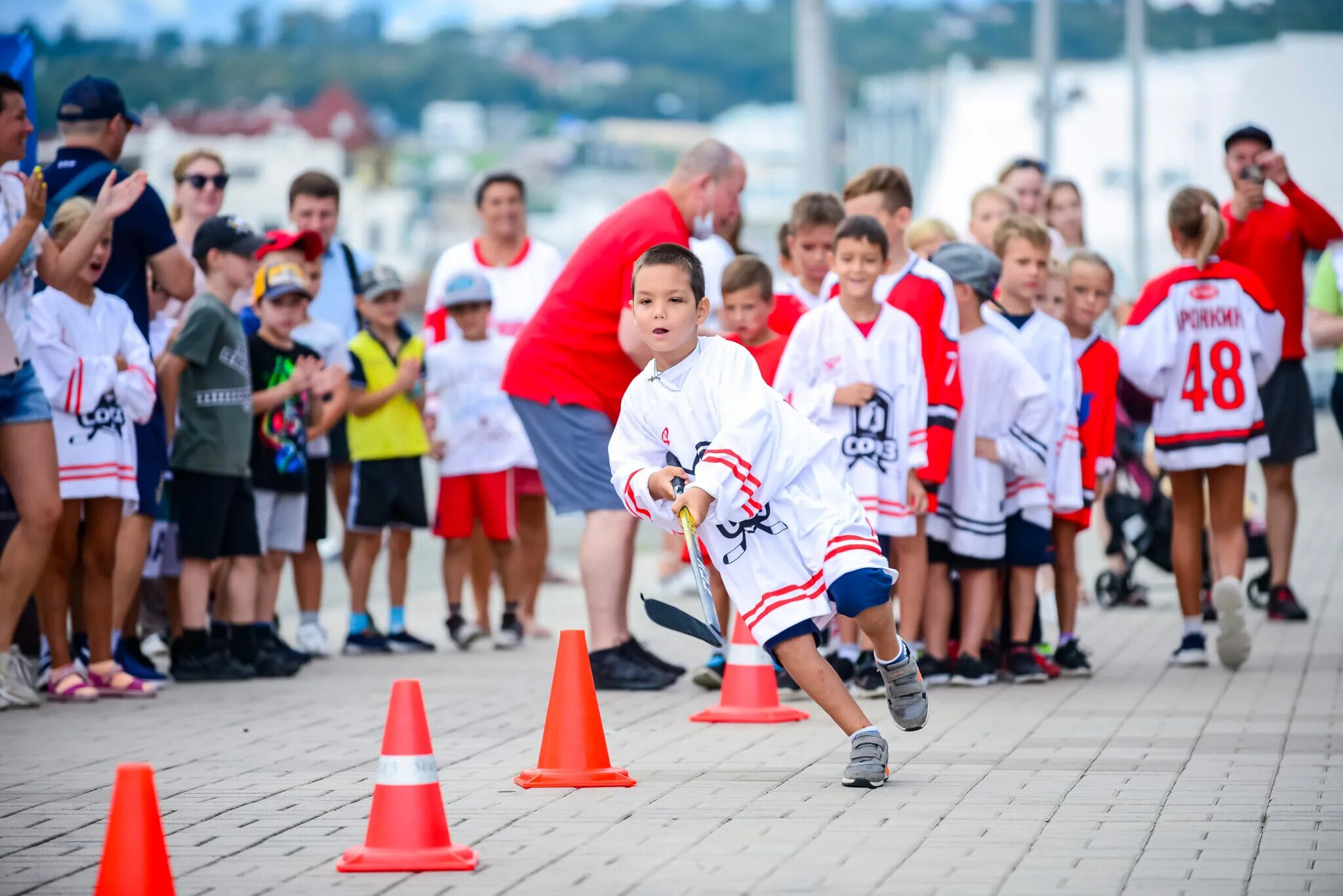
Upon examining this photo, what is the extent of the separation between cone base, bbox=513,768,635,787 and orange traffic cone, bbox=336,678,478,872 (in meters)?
1.09

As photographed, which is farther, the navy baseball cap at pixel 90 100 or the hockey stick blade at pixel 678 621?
the navy baseball cap at pixel 90 100

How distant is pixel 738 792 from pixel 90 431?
3605mm

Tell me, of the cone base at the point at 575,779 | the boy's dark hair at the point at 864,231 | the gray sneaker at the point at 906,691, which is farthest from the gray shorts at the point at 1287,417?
the cone base at the point at 575,779

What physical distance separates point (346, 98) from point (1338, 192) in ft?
282

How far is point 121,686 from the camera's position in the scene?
8.13 metres

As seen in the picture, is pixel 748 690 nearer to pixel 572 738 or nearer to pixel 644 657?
pixel 644 657

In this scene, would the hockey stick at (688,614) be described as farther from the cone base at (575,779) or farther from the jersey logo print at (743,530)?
the cone base at (575,779)

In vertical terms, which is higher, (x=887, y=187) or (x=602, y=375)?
(x=887, y=187)

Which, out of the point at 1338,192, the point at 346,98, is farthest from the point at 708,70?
the point at 1338,192

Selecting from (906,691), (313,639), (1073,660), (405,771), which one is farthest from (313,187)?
(405,771)

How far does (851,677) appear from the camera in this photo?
840cm

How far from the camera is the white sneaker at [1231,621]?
826 cm

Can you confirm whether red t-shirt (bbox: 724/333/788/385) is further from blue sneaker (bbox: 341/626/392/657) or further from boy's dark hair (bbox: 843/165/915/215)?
blue sneaker (bbox: 341/626/392/657)

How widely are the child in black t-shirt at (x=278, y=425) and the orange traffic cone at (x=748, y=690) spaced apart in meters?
A: 2.81
